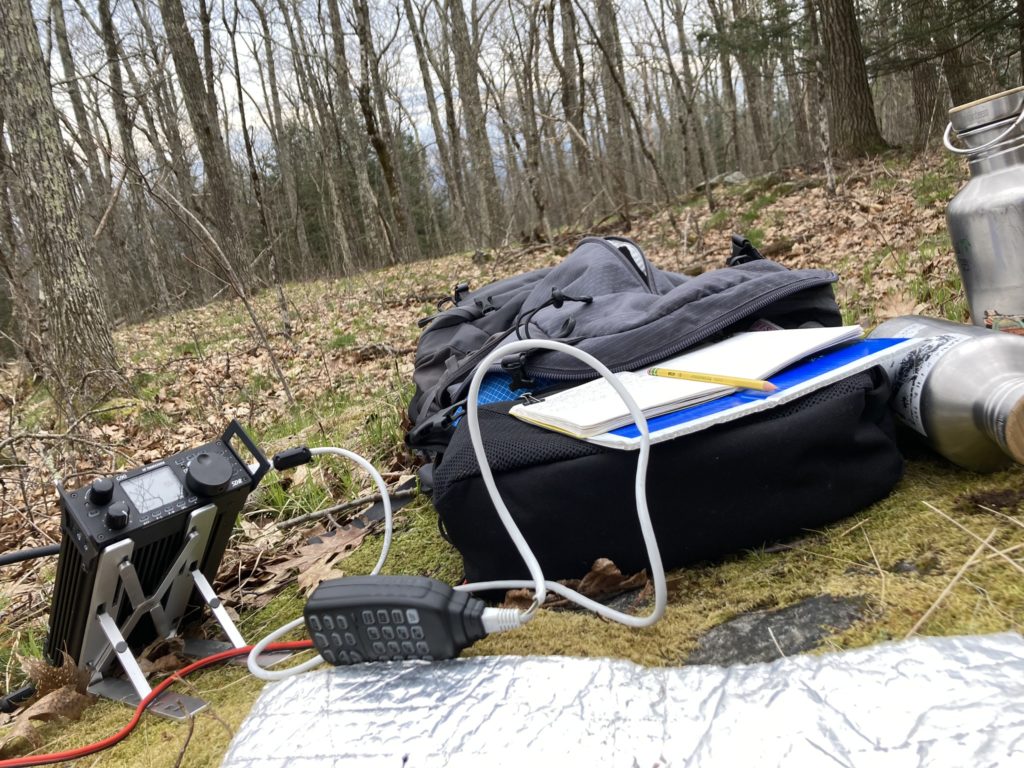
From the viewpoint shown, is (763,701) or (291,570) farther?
(291,570)

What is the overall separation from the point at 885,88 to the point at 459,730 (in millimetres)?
26251

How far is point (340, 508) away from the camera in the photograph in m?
2.18

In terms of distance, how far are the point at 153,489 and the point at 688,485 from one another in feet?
3.31

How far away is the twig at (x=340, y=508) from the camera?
7.01ft

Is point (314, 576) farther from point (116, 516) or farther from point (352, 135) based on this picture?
point (352, 135)

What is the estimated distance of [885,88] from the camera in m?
21.5

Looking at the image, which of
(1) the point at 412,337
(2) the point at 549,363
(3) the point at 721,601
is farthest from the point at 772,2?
(3) the point at 721,601

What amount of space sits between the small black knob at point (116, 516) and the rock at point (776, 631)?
98 centimetres

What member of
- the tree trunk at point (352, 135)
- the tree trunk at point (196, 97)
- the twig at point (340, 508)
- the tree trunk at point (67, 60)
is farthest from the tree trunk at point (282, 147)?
the twig at point (340, 508)

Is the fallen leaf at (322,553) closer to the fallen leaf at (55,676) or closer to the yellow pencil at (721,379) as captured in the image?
the fallen leaf at (55,676)

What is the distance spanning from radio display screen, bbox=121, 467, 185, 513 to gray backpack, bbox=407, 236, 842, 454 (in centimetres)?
61

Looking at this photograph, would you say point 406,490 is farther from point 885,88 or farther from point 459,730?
point 885,88

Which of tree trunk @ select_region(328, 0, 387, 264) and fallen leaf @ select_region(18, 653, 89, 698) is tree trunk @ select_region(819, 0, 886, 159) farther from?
fallen leaf @ select_region(18, 653, 89, 698)

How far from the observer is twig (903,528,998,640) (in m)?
0.93
